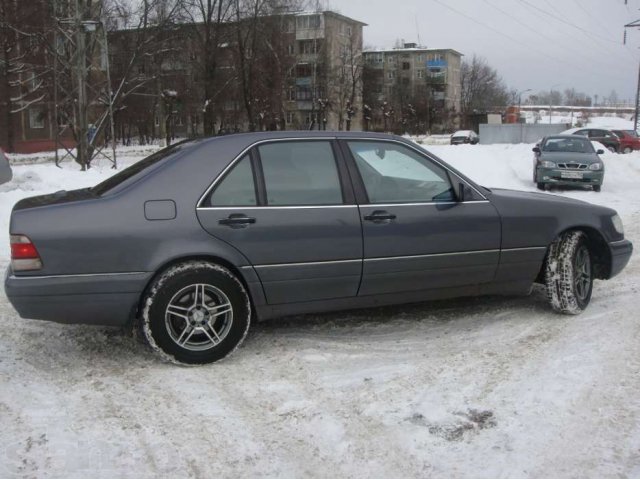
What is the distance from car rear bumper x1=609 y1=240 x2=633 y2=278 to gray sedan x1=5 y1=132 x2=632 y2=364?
410 mm

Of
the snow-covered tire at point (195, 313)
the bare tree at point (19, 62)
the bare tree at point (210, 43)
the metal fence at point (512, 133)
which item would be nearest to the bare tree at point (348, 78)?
the bare tree at point (210, 43)

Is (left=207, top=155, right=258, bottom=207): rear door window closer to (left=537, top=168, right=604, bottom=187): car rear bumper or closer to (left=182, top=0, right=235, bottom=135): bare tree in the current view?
(left=537, top=168, right=604, bottom=187): car rear bumper

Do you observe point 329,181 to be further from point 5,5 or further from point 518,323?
point 5,5

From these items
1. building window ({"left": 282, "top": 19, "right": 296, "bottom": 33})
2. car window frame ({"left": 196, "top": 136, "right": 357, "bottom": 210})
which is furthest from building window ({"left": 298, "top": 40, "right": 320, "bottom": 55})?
car window frame ({"left": 196, "top": 136, "right": 357, "bottom": 210})

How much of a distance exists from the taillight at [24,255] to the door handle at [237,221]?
1.14m

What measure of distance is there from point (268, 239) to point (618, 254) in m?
3.10

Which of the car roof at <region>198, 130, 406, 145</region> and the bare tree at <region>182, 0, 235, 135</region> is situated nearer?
the car roof at <region>198, 130, 406, 145</region>

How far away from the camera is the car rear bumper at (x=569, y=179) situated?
1578 centimetres

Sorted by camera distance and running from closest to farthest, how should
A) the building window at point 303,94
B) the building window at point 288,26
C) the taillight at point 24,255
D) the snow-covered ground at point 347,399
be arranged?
the snow-covered ground at point 347,399 → the taillight at point 24,255 → the building window at point 288,26 → the building window at point 303,94

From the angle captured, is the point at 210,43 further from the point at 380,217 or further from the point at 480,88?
the point at 480,88

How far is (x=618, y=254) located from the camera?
5.40m

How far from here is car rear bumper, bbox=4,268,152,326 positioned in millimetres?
3908

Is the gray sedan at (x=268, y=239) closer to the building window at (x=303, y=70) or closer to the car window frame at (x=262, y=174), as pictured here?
the car window frame at (x=262, y=174)

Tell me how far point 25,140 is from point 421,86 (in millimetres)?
63598
